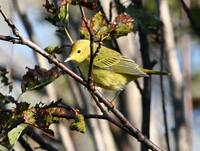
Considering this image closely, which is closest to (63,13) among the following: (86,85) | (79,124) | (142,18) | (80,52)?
(86,85)

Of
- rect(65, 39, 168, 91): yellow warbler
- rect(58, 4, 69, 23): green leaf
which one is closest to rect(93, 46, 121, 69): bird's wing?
rect(65, 39, 168, 91): yellow warbler

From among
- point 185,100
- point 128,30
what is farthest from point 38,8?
point 128,30

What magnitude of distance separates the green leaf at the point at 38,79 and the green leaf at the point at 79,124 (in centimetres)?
34

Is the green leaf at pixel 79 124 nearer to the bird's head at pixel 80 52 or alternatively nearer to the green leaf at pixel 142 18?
the green leaf at pixel 142 18

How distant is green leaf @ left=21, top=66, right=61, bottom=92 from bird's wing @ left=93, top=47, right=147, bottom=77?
3.59 feet

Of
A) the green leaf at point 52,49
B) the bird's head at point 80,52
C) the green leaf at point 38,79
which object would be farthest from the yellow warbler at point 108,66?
the green leaf at point 52,49

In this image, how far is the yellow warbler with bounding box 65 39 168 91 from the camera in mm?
3418

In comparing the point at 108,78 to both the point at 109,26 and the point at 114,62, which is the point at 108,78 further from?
the point at 109,26

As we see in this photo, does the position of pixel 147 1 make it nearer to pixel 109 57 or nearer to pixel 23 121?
pixel 109 57

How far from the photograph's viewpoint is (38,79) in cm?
238

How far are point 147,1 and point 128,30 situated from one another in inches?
152

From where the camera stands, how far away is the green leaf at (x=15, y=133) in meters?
1.97

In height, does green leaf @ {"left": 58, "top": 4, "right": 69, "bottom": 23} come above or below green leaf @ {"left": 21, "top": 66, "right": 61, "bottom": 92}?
above

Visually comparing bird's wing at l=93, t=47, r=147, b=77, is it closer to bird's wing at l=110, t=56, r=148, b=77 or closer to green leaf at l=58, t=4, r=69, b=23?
bird's wing at l=110, t=56, r=148, b=77
